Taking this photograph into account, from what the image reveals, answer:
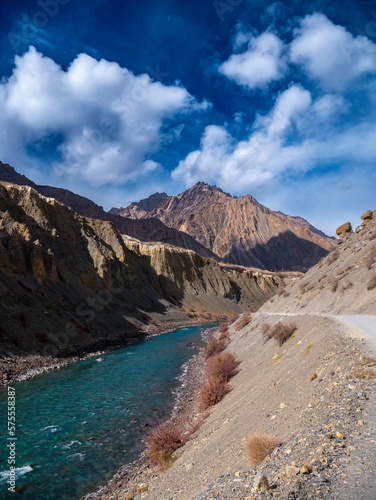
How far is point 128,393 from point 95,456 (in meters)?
6.70

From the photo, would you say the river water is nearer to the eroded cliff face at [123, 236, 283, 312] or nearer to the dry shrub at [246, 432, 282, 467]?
the dry shrub at [246, 432, 282, 467]

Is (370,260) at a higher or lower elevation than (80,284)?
lower

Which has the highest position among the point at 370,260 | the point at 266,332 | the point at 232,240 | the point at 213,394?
the point at 232,240

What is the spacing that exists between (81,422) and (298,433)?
35.8ft

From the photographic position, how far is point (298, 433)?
16.1ft

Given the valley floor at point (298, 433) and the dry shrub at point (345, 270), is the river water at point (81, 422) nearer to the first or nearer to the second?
the valley floor at point (298, 433)

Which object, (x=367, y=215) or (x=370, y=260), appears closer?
(x=370, y=260)

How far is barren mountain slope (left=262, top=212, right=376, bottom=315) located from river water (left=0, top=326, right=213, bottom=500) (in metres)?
10.6

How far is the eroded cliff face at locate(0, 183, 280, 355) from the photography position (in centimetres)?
2738

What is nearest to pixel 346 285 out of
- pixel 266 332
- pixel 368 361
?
pixel 266 332

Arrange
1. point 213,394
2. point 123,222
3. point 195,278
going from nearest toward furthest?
point 213,394 → point 195,278 → point 123,222

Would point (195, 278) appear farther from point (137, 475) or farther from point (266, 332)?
point (137, 475)

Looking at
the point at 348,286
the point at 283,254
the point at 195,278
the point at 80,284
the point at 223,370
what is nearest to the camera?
the point at 223,370

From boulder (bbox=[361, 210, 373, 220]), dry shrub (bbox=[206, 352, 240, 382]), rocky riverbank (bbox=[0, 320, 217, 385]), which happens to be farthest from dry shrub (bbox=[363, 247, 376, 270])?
rocky riverbank (bbox=[0, 320, 217, 385])
